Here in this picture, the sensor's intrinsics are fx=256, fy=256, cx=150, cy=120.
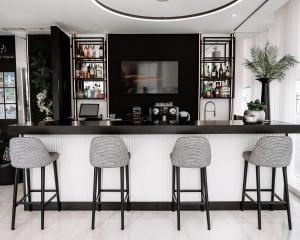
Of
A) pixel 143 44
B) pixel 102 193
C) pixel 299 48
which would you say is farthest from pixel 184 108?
pixel 102 193

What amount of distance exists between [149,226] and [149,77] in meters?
3.55

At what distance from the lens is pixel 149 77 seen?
5.73 meters

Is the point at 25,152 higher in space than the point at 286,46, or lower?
lower

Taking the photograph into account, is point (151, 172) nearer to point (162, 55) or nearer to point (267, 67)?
point (267, 67)

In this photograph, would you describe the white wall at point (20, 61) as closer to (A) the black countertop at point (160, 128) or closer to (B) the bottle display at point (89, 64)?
(B) the bottle display at point (89, 64)

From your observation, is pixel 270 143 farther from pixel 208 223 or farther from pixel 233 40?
pixel 233 40

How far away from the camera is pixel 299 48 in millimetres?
3951

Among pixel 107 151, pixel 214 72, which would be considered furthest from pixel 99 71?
pixel 107 151

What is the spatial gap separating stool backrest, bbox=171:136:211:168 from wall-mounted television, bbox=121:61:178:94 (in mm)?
3119

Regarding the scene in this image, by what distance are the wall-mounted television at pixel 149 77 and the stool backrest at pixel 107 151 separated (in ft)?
10.1

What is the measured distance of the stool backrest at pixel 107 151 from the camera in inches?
108

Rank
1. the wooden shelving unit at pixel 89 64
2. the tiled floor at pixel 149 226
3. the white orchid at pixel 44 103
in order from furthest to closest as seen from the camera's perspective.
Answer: the wooden shelving unit at pixel 89 64
the white orchid at pixel 44 103
the tiled floor at pixel 149 226

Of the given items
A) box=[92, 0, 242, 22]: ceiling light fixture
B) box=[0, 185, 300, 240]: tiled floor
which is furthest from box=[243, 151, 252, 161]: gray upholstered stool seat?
box=[92, 0, 242, 22]: ceiling light fixture

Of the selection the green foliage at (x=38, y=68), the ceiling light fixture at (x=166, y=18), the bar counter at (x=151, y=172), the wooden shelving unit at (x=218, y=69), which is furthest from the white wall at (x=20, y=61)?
the wooden shelving unit at (x=218, y=69)
